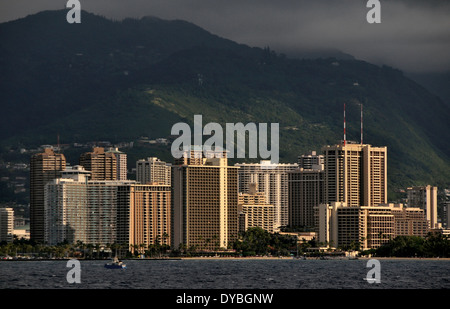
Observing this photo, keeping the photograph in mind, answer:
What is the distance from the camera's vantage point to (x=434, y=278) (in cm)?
14725

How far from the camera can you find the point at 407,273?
16388 centimetres
